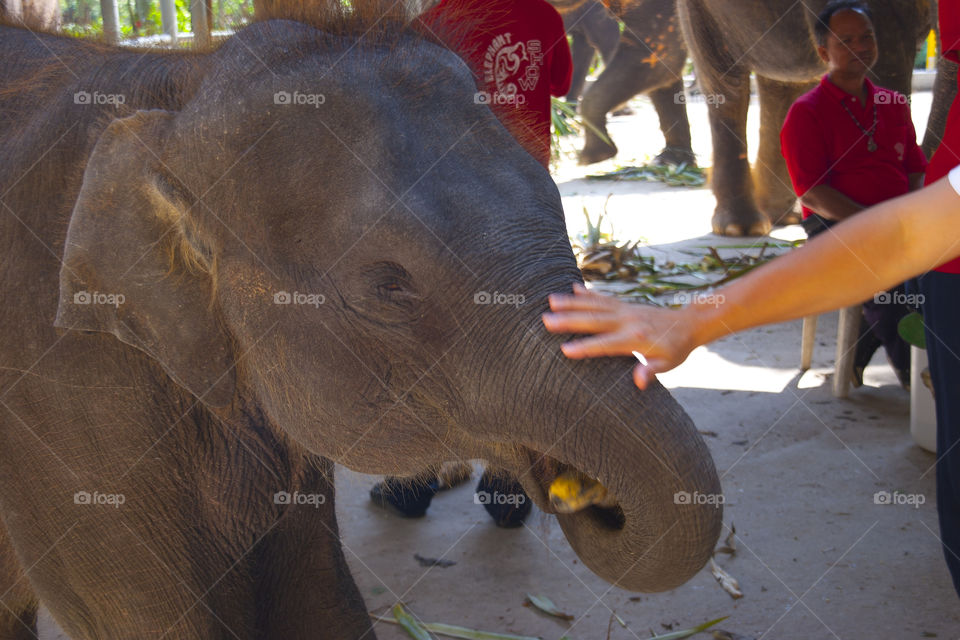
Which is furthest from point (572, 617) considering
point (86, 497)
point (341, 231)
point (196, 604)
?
point (341, 231)

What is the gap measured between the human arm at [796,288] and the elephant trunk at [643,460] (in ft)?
0.15

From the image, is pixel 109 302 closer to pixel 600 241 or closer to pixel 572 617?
pixel 572 617

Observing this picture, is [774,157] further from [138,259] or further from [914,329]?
[138,259]

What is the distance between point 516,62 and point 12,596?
220cm

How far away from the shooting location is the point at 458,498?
3764 mm

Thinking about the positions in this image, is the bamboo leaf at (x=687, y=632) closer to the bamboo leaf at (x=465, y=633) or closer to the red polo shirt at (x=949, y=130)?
the bamboo leaf at (x=465, y=633)

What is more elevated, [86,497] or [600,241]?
[86,497]

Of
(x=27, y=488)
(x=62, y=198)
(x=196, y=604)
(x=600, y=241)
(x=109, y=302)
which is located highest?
(x=62, y=198)

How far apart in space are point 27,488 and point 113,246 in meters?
0.54

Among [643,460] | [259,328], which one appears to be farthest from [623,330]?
[259,328]

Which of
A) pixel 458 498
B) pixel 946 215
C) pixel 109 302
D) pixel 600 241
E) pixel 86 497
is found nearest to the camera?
pixel 946 215

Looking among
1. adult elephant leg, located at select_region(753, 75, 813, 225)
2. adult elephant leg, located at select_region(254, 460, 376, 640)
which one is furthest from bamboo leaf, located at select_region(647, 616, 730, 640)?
adult elephant leg, located at select_region(753, 75, 813, 225)

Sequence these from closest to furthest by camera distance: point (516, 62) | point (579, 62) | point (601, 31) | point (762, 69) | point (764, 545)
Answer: point (764, 545) < point (516, 62) < point (762, 69) < point (601, 31) < point (579, 62)

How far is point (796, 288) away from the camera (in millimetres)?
1477
